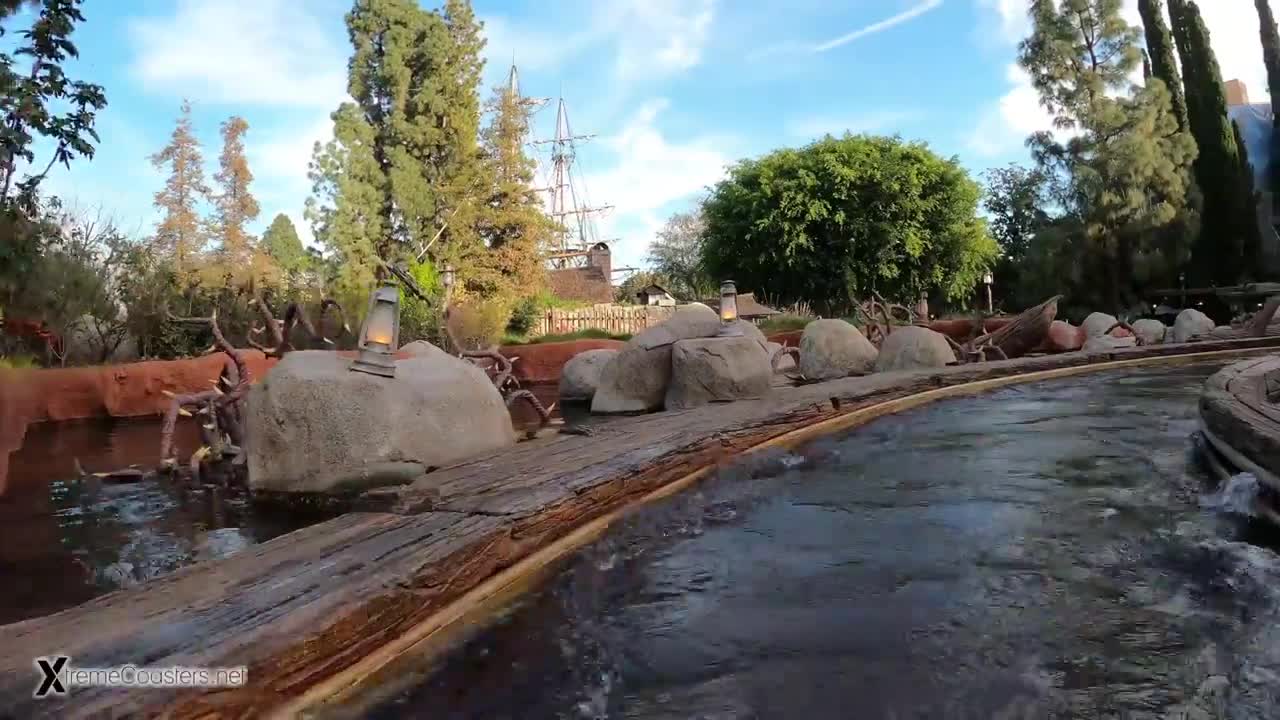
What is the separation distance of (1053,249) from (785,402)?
68.4 ft

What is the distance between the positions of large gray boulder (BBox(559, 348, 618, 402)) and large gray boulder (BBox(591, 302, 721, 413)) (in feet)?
7.05

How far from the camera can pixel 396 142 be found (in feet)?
82.4

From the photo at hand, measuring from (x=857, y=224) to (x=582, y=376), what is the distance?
60.0 ft

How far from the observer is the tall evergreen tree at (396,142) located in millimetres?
24328

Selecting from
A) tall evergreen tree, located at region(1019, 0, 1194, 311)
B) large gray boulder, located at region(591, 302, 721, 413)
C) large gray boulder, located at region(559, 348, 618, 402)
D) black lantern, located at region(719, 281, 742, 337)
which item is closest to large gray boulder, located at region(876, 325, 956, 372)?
black lantern, located at region(719, 281, 742, 337)

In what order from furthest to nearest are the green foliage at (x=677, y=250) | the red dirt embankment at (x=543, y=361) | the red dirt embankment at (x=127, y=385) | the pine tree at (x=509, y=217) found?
the green foliage at (x=677, y=250) < the pine tree at (x=509, y=217) < the red dirt embankment at (x=543, y=361) < the red dirt embankment at (x=127, y=385)

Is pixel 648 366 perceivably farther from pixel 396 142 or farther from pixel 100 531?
pixel 396 142

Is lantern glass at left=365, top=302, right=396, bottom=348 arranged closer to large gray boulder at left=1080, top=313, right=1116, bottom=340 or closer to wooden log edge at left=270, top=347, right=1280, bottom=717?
wooden log edge at left=270, top=347, right=1280, bottom=717

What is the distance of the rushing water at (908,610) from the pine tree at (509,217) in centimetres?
2252

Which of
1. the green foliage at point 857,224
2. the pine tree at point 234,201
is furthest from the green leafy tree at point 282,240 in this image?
the green foliage at point 857,224

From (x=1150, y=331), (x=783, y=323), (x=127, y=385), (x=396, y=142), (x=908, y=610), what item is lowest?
(x=908, y=610)

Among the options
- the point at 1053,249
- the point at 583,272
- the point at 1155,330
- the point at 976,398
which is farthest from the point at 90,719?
the point at 583,272

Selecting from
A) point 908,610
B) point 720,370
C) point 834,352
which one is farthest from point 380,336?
point 834,352

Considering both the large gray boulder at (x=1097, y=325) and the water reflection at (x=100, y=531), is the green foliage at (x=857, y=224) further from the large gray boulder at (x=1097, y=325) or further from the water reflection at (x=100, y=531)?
the water reflection at (x=100, y=531)
